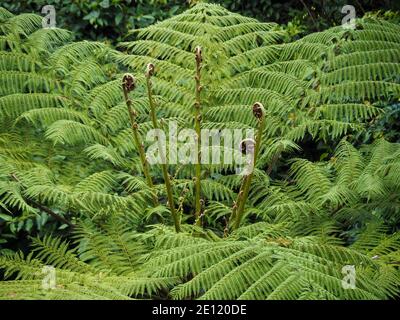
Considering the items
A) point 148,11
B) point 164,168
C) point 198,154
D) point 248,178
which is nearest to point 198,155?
point 198,154

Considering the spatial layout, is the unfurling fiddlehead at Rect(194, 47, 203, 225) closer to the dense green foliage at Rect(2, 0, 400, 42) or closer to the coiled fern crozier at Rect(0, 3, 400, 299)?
the coiled fern crozier at Rect(0, 3, 400, 299)

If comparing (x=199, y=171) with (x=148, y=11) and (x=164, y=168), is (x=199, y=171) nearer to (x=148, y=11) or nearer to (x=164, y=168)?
(x=164, y=168)

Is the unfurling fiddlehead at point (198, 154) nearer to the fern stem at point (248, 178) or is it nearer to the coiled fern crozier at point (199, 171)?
the coiled fern crozier at point (199, 171)

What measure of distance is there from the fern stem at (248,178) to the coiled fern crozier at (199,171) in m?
0.01

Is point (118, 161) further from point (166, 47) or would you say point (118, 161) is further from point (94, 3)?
point (94, 3)

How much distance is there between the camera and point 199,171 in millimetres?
2256

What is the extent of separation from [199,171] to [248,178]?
290mm

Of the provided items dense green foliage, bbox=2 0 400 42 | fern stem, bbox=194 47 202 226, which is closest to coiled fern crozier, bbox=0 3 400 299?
fern stem, bbox=194 47 202 226

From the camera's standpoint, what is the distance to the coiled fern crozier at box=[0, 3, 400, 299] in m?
1.84

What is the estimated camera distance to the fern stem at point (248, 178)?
1.99 metres

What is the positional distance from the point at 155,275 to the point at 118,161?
2.54ft

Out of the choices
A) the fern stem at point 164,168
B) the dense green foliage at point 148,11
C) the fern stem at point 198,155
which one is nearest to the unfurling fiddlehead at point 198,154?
the fern stem at point 198,155
